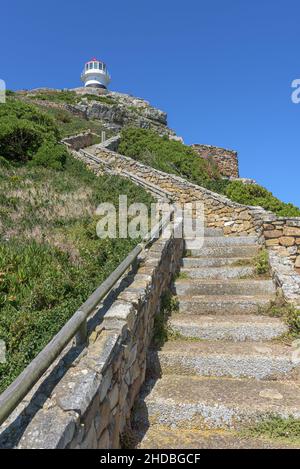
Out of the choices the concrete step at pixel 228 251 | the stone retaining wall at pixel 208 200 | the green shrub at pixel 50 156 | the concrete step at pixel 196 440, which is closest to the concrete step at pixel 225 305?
the concrete step at pixel 228 251

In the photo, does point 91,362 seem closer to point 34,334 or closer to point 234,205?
point 34,334

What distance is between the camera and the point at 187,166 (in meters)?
18.9

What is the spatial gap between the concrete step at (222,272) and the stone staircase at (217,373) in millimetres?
402

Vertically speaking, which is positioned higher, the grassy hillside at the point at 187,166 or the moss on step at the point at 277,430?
the grassy hillside at the point at 187,166

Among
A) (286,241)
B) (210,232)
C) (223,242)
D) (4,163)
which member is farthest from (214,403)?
(4,163)

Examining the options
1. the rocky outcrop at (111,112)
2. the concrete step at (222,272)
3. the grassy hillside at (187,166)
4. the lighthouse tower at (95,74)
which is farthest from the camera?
the lighthouse tower at (95,74)

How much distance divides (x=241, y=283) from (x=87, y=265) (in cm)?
265

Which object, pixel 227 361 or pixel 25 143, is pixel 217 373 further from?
pixel 25 143

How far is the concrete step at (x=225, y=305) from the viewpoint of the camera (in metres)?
6.11

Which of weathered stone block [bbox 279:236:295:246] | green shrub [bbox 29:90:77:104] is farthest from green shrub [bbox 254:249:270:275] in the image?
green shrub [bbox 29:90:77:104]

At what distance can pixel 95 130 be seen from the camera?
26.7 metres

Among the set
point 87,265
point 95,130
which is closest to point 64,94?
point 95,130

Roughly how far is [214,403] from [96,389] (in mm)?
1801

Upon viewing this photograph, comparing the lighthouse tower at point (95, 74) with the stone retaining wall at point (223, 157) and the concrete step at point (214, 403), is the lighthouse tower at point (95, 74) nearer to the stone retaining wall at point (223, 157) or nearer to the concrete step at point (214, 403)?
the stone retaining wall at point (223, 157)
